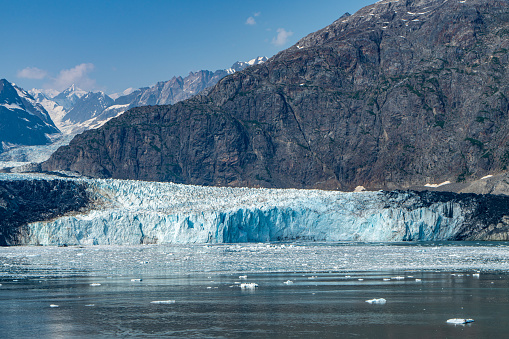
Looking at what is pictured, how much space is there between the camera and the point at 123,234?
7800cm

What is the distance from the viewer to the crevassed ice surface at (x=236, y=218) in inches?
3056

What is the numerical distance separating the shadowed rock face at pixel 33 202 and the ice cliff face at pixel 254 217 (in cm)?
94

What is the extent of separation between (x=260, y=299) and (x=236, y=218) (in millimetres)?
51661

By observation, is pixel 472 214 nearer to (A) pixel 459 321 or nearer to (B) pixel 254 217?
(B) pixel 254 217

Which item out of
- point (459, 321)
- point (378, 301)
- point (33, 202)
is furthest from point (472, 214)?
point (459, 321)

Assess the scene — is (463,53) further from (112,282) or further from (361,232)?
(112,282)

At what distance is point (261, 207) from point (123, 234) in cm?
1794

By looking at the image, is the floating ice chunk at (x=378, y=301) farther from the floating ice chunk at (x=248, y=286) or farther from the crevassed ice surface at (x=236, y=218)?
the crevassed ice surface at (x=236, y=218)

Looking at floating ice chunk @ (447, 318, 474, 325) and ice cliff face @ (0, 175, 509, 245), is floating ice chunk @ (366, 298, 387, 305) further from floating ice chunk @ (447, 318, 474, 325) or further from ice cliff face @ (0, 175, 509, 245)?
ice cliff face @ (0, 175, 509, 245)

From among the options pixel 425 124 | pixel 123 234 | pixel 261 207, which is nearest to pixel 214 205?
pixel 261 207

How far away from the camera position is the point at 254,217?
262 ft

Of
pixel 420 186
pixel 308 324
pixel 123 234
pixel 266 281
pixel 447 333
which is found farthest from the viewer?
pixel 420 186

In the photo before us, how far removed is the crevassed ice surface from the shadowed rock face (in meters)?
1.95

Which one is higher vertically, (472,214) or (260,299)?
(472,214)
